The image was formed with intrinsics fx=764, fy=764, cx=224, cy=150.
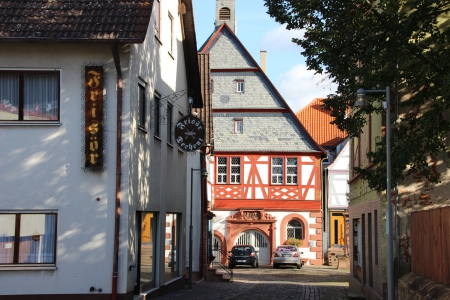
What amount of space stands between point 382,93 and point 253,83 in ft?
105

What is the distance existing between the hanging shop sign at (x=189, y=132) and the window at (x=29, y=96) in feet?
13.6

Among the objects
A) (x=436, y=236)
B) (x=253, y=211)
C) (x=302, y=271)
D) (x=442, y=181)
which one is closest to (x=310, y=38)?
(x=442, y=181)

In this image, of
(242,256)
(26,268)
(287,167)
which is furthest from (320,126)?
(26,268)

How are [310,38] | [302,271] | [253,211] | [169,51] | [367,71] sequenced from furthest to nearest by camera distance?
1. [253,211]
2. [302,271]
3. [169,51]
4. [310,38]
5. [367,71]

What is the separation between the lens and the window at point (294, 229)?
1921 inches

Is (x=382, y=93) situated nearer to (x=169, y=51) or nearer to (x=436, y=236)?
(x=436, y=236)

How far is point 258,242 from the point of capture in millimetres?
48594

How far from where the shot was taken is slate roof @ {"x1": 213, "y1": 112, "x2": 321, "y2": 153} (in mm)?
48594

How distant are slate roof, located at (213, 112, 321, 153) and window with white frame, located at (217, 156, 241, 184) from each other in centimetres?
65

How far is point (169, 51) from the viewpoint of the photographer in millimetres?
21938

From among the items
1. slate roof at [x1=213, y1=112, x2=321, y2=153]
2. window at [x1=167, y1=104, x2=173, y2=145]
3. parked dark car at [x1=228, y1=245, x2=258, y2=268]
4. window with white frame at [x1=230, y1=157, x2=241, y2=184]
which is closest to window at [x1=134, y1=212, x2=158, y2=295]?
window at [x1=167, y1=104, x2=173, y2=145]

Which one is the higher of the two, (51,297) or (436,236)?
(436,236)

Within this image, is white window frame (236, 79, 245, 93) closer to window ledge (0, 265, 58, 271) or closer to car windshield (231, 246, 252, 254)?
car windshield (231, 246, 252, 254)

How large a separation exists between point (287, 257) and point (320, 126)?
17.7m
